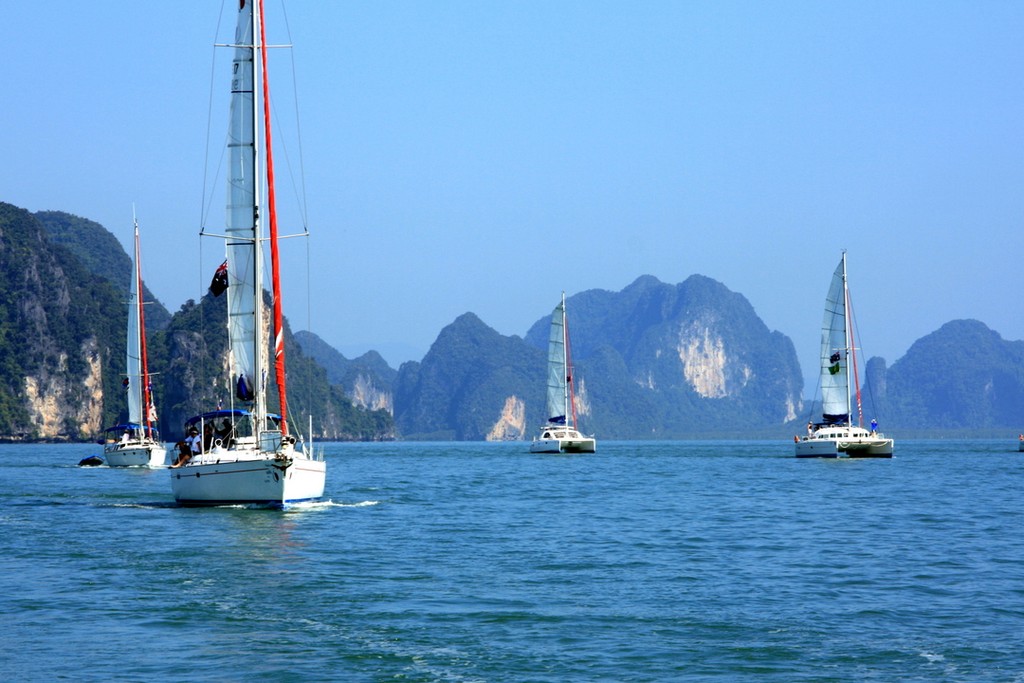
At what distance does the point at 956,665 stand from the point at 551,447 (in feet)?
300

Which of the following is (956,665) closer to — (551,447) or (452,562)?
(452,562)

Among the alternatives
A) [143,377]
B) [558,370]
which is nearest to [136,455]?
[143,377]

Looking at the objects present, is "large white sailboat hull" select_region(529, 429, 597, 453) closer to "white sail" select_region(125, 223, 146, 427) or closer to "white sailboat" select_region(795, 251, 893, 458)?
"white sailboat" select_region(795, 251, 893, 458)

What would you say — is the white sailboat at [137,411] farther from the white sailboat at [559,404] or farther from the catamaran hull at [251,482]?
the catamaran hull at [251,482]

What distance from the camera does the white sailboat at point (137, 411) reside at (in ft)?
263

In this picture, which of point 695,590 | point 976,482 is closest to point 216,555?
point 695,590

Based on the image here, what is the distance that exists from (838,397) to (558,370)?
30722 mm

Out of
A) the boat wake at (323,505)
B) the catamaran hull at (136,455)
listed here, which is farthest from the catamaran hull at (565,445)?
the boat wake at (323,505)

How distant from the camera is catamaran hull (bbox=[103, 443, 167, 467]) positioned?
8012 centimetres

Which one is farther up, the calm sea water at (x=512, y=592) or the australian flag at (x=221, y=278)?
the australian flag at (x=221, y=278)

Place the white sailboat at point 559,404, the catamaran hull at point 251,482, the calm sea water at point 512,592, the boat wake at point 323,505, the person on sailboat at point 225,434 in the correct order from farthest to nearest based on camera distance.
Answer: the white sailboat at point 559,404
the person on sailboat at point 225,434
the boat wake at point 323,505
the catamaran hull at point 251,482
the calm sea water at point 512,592

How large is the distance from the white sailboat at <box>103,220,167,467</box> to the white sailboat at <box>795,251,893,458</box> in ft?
133

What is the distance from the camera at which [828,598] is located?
21.2 meters

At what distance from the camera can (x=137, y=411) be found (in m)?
89.8
